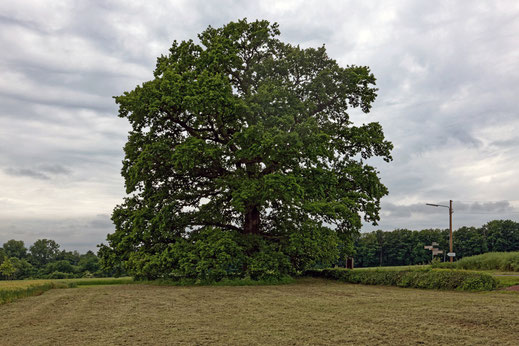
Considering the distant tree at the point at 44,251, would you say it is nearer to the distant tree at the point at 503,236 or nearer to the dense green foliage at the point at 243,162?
the dense green foliage at the point at 243,162

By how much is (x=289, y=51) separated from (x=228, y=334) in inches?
881

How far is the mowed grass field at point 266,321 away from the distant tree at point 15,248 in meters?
73.1

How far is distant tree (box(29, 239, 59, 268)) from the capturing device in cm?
7806

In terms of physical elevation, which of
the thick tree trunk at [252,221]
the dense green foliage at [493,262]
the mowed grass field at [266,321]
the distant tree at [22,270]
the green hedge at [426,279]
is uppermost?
the thick tree trunk at [252,221]

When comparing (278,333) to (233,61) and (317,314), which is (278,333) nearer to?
(317,314)

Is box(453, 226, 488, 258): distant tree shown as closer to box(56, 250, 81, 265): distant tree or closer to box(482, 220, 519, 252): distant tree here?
box(482, 220, 519, 252): distant tree

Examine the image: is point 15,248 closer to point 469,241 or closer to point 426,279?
point 426,279

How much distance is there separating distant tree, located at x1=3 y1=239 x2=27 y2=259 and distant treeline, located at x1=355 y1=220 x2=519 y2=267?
68.0 meters

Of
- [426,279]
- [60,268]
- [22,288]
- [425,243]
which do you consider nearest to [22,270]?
[60,268]

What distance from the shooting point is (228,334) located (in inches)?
365

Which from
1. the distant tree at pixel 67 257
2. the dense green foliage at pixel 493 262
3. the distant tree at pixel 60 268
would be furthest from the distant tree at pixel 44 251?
the dense green foliage at pixel 493 262

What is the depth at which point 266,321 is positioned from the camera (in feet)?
35.3

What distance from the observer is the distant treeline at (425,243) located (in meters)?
84.8

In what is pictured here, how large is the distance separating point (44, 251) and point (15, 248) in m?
5.72
